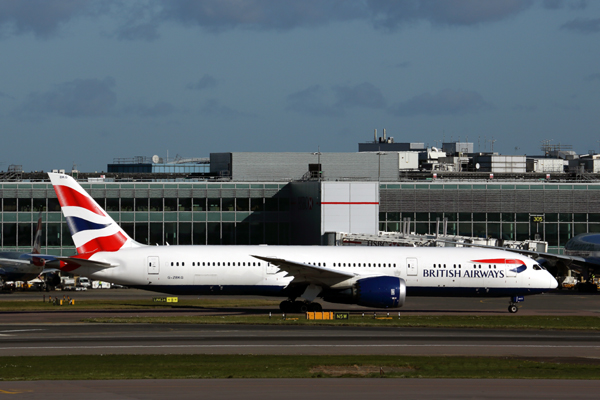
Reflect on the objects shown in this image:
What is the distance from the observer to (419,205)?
250 ft

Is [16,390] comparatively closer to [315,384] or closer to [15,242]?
[315,384]

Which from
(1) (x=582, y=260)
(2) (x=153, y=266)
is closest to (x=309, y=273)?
(2) (x=153, y=266)

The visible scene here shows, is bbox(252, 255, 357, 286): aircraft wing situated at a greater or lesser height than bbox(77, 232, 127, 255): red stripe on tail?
lesser

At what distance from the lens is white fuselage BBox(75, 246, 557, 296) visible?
4041cm

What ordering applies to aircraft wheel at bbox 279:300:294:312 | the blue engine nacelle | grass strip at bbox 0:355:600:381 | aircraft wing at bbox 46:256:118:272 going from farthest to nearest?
aircraft wheel at bbox 279:300:294:312
aircraft wing at bbox 46:256:118:272
the blue engine nacelle
grass strip at bbox 0:355:600:381

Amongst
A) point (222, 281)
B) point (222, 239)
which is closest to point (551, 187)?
point (222, 239)

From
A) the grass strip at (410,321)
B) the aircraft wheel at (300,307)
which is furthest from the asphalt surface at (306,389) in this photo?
the aircraft wheel at (300,307)

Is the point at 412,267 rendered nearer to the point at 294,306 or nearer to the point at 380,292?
the point at 380,292

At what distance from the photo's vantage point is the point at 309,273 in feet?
130

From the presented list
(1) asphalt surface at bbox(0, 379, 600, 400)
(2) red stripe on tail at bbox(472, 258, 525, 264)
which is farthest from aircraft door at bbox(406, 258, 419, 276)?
(1) asphalt surface at bbox(0, 379, 600, 400)

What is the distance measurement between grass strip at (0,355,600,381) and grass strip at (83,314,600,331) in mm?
10423

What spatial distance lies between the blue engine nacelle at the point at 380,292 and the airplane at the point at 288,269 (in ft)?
0.17

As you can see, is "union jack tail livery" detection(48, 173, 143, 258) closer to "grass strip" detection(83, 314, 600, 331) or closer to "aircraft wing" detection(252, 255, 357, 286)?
"grass strip" detection(83, 314, 600, 331)

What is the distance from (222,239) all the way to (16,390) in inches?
2260
